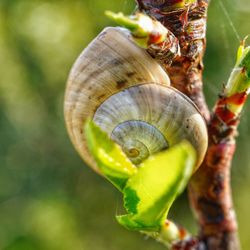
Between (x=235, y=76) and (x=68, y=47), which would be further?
(x=68, y=47)

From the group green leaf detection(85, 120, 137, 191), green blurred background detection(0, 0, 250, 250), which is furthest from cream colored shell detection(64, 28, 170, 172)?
green blurred background detection(0, 0, 250, 250)

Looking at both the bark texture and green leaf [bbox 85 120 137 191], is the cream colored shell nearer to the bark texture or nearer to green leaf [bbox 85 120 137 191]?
the bark texture

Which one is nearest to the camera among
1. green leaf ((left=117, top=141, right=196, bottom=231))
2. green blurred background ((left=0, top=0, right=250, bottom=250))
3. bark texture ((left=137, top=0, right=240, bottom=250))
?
green leaf ((left=117, top=141, right=196, bottom=231))

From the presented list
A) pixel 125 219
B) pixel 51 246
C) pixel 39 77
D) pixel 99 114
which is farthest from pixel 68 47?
pixel 125 219

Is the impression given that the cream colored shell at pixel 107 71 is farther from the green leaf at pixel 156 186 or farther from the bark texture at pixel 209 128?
the green leaf at pixel 156 186

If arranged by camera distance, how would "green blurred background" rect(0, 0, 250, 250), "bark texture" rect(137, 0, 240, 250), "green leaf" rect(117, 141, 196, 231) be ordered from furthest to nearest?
"green blurred background" rect(0, 0, 250, 250) → "bark texture" rect(137, 0, 240, 250) → "green leaf" rect(117, 141, 196, 231)

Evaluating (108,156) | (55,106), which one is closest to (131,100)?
(108,156)

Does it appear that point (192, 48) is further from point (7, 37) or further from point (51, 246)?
point (7, 37)
